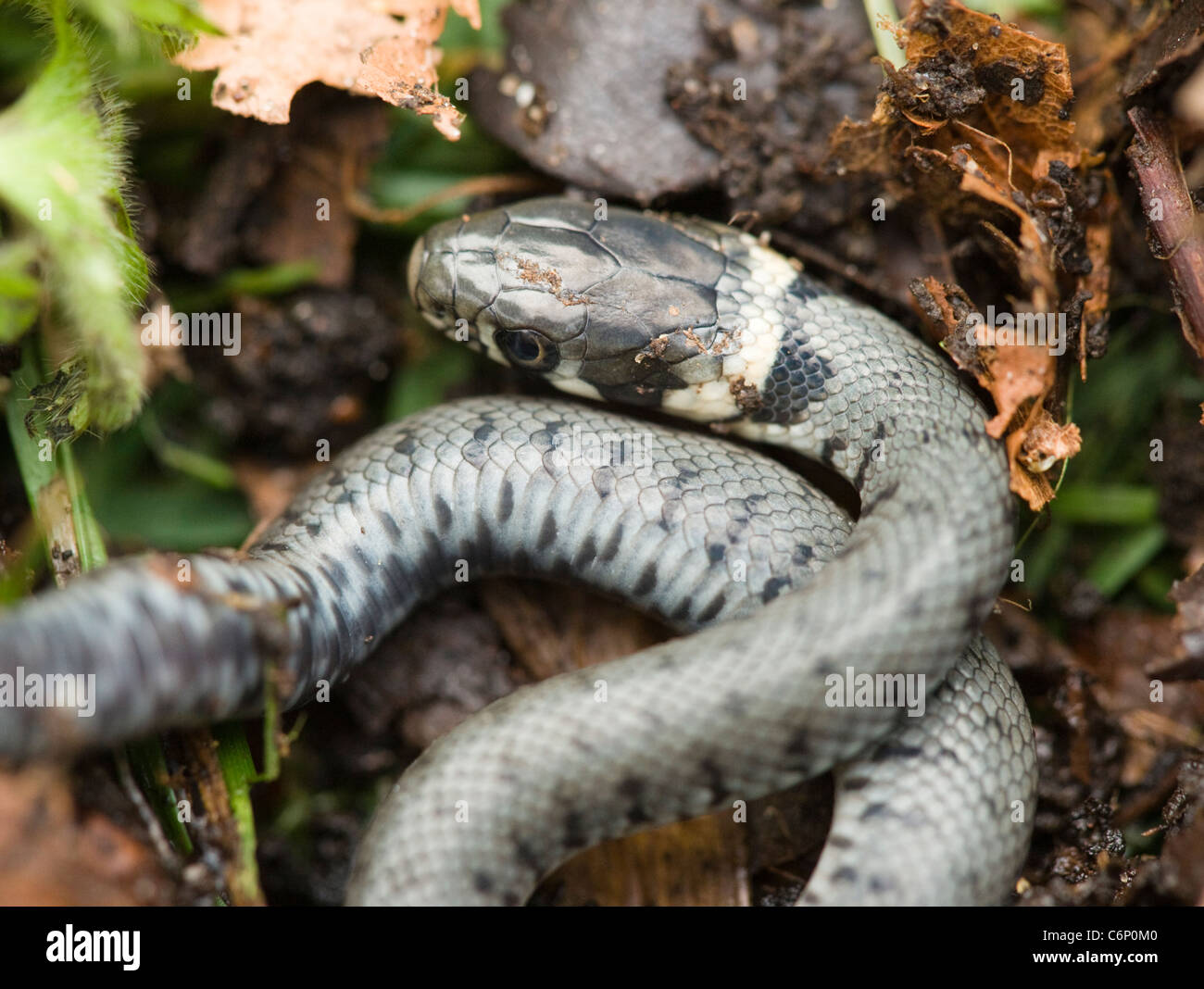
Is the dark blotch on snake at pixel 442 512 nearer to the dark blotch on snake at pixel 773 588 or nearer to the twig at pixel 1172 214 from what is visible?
the dark blotch on snake at pixel 773 588

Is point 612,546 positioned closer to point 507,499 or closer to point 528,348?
point 507,499

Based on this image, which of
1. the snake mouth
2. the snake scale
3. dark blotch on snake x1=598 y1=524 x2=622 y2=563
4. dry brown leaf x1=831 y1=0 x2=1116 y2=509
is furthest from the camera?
the snake mouth

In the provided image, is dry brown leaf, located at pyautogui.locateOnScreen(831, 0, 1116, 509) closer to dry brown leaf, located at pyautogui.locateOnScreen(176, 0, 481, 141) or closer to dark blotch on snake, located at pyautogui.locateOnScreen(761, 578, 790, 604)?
dark blotch on snake, located at pyautogui.locateOnScreen(761, 578, 790, 604)

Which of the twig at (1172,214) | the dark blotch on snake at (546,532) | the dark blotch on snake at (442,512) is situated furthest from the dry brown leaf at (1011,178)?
the dark blotch on snake at (442,512)

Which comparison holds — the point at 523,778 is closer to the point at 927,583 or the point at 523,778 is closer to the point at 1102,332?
the point at 927,583

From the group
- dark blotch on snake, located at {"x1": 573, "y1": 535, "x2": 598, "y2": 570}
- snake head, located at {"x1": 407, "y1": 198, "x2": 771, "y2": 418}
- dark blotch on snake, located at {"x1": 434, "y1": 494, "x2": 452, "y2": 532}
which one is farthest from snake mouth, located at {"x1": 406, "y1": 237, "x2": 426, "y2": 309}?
dark blotch on snake, located at {"x1": 573, "y1": 535, "x2": 598, "y2": 570}

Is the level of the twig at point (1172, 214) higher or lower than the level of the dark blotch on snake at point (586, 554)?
higher
